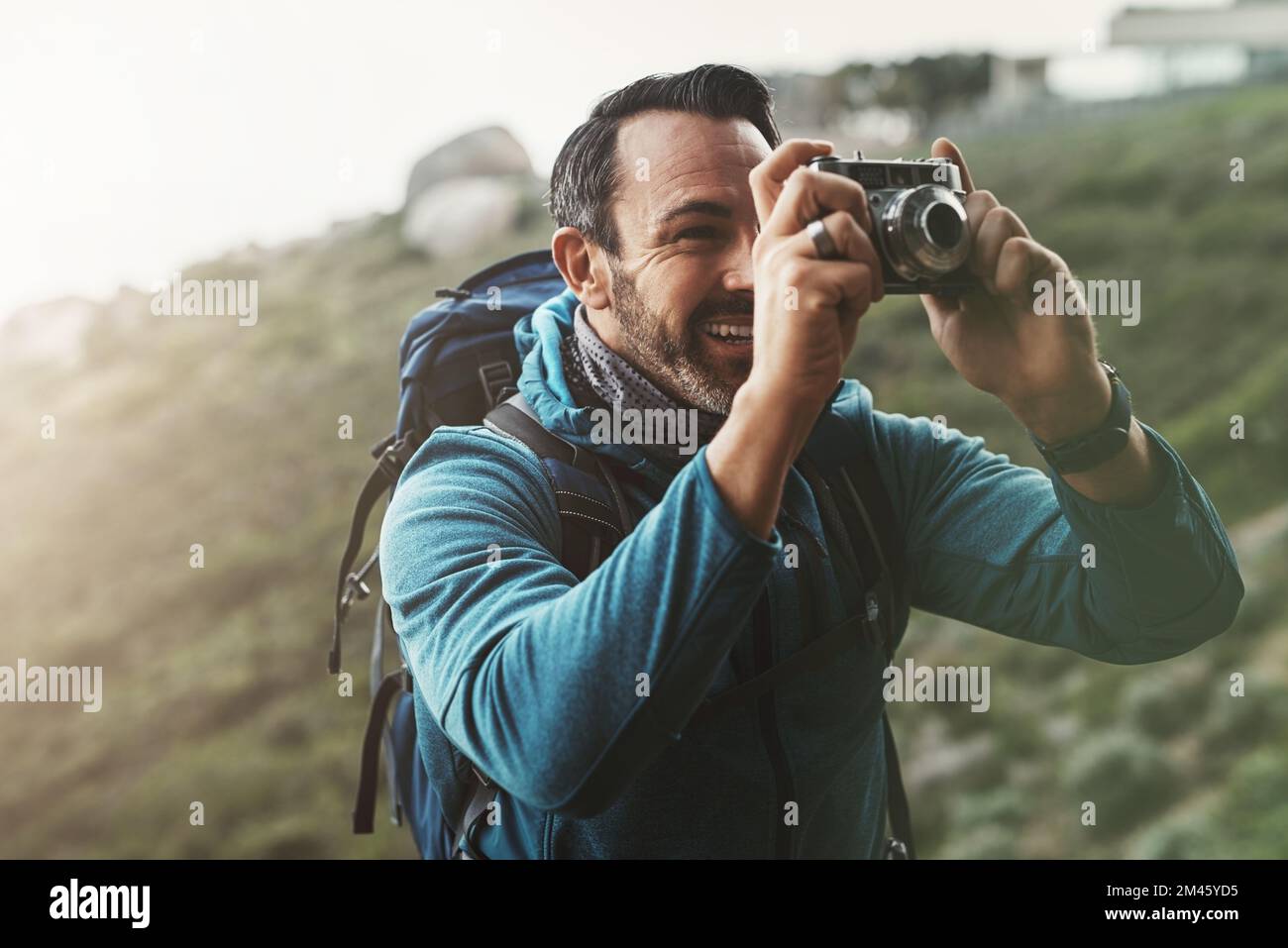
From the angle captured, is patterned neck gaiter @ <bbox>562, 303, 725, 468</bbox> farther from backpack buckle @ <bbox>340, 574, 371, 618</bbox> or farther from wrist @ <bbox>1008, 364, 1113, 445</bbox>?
backpack buckle @ <bbox>340, 574, 371, 618</bbox>

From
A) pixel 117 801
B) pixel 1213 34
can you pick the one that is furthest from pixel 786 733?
pixel 1213 34

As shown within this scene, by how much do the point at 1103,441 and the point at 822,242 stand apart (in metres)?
0.50

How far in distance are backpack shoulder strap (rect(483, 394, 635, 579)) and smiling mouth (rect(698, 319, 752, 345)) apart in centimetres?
25

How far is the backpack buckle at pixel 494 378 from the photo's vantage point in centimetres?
179

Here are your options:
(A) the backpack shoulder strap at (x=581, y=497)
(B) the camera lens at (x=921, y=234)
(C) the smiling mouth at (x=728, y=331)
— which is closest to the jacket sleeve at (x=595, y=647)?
(A) the backpack shoulder strap at (x=581, y=497)

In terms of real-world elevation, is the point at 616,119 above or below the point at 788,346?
above

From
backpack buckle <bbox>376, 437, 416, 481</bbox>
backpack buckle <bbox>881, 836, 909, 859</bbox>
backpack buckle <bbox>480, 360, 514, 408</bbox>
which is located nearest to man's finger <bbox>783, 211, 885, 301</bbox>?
backpack buckle <bbox>480, 360, 514, 408</bbox>

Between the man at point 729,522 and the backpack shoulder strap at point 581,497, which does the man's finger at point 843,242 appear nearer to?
the man at point 729,522

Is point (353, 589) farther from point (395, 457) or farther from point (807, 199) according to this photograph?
point (807, 199)

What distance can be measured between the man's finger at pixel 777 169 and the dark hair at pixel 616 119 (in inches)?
14.7

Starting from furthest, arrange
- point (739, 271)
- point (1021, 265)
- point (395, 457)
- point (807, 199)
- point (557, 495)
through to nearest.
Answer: point (395, 457) → point (739, 271) → point (557, 495) → point (1021, 265) → point (807, 199)

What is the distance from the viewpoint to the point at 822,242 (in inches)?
46.6

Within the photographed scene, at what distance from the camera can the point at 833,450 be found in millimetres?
1645

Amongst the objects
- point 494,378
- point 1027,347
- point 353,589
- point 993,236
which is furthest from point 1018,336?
point 353,589
